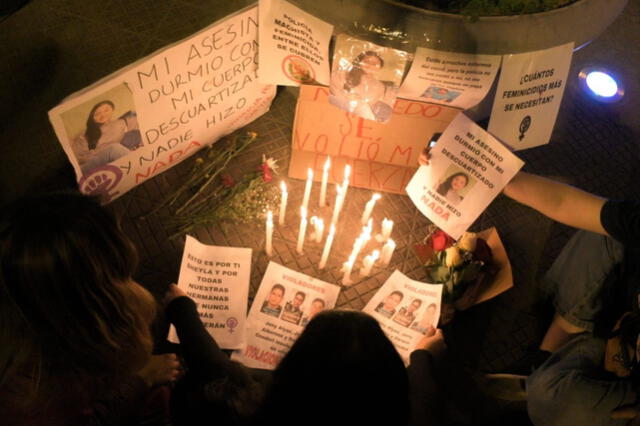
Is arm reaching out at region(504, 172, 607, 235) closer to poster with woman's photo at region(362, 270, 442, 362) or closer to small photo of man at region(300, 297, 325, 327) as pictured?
poster with woman's photo at region(362, 270, 442, 362)

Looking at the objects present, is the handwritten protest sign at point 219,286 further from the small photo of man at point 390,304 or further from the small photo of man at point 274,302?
the small photo of man at point 390,304

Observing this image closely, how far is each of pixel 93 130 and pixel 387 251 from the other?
144cm

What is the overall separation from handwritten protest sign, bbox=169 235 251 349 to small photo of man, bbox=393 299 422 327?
28.4 inches

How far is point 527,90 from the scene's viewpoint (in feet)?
7.84

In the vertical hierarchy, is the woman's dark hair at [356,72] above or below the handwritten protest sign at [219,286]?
above

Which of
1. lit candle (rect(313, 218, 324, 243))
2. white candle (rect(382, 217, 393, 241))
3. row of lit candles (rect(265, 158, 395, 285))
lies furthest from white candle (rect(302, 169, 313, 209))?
white candle (rect(382, 217, 393, 241))

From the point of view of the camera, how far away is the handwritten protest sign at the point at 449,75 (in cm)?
233

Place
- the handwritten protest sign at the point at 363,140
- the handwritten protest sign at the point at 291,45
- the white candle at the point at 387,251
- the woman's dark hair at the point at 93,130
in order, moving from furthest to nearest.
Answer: the handwritten protest sign at the point at 363,140 < the white candle at the point at 387,251 < the handwritten protest sign at the point at 291,45 < the woman's dark hair at the point at 93,130

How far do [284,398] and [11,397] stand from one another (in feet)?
2.79

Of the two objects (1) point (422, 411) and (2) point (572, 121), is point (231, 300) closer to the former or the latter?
(1) point (422, 411)

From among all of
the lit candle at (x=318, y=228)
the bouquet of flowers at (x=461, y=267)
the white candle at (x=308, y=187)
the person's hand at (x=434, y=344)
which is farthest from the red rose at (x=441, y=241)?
the white candle at (x=308, y=187)

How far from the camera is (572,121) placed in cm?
335

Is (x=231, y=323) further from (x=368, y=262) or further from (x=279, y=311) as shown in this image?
(x=368, y=262)

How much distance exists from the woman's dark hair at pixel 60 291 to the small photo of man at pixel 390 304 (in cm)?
124
